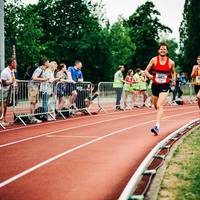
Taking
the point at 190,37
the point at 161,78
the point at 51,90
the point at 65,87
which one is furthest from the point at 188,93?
the point at 190,37

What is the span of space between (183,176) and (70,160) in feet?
7.10

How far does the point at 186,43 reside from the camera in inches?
2153

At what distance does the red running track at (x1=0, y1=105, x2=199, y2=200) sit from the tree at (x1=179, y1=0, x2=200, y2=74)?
40717 millimetres

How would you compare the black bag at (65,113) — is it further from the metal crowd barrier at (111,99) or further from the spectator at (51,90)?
the metal crowd barrier at (111,99)

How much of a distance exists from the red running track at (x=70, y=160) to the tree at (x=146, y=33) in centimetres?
6373

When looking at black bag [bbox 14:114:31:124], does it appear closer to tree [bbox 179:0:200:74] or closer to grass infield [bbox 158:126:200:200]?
grass infield [bbox 158:126:200:200]

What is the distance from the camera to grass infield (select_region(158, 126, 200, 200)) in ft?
16.3

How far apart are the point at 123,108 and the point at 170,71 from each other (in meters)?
10.4

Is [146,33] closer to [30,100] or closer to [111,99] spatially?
[111,99]

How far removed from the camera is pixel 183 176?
5859 mm

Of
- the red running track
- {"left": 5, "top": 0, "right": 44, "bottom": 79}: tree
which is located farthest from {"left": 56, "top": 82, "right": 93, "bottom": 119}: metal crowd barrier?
{"left": 5, "top": 0, "right": 44, "bottom": 79}: tree

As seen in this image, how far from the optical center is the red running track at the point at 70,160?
5.34 metres

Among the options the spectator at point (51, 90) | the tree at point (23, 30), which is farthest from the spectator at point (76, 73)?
the tree at point (23, 30)

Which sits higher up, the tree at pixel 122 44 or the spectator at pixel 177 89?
the tree at pixel 122 44
